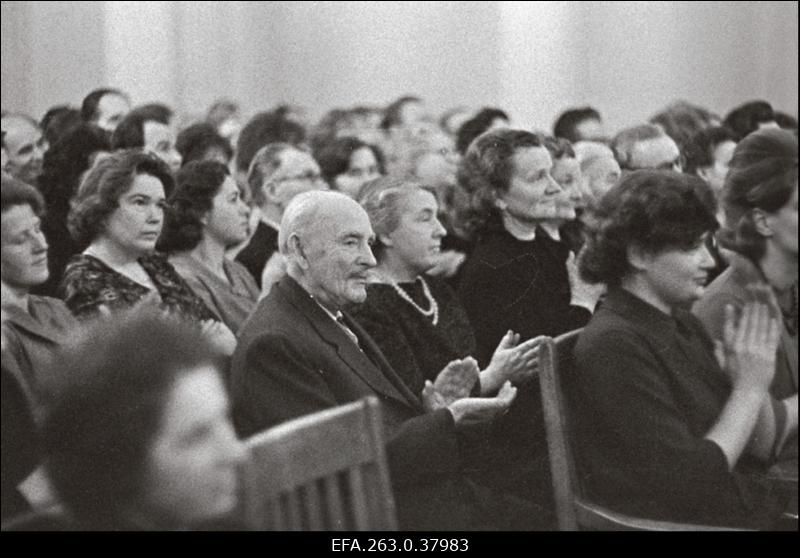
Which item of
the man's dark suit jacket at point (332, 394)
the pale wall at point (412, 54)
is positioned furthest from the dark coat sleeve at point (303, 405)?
the pale wall at point (412, 54)

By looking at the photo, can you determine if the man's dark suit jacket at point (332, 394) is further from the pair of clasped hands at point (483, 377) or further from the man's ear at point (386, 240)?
the man's ear at point (386, 240)

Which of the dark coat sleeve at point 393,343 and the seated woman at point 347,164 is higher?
the seated woman at point 347,164

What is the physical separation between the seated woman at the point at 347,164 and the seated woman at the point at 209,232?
1283mm

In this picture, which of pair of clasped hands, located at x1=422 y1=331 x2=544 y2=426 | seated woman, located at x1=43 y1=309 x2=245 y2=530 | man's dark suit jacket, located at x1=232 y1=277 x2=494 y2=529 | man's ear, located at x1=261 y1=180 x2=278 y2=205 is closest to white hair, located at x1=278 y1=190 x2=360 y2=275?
man's dark suit jacket, located at x1=232 y1=277 x2=494 y2=529

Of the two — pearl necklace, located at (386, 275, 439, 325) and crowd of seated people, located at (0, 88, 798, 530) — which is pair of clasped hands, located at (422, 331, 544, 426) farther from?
pearl necklace, located at (386, 275, 439, 325)

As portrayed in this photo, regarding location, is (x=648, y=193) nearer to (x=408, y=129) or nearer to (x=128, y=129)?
(x=128, y=129)

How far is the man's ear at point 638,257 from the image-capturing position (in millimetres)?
2855

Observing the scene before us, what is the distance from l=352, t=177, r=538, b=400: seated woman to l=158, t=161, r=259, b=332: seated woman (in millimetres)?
539

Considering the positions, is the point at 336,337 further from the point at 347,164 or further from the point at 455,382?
the point at 347,164

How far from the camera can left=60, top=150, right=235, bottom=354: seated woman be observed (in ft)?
11.7

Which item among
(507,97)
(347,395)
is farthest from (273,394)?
(507,97)

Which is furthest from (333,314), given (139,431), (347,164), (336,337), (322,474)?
(347,164)

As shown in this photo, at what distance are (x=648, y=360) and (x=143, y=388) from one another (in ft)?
4.37

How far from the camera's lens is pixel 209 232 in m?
4.39
